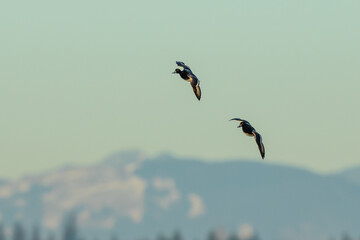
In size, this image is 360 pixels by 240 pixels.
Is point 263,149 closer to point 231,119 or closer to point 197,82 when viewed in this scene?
point 231,119

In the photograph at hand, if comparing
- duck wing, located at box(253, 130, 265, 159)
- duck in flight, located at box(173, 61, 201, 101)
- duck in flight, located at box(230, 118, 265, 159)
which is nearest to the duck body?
duck in flight, located at box(230, 118, 265, 159)

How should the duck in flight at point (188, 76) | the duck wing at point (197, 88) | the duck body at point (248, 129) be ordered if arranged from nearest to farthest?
the duck body at point (248, 129), the duck in flight at point (188, 76), the duck wing at point (197, 88)

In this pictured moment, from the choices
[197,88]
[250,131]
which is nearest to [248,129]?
[250,131]

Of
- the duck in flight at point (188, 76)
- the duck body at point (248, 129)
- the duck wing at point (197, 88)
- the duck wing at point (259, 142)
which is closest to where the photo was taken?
the duck wing at point (259, 142)

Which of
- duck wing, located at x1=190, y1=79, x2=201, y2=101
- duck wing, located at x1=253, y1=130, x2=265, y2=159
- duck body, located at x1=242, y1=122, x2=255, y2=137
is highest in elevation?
duck wing, located at x1=190, y1=79, x2=201, y2=101

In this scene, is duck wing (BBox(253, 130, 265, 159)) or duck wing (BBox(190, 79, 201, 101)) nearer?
duck wing (BBox(253, 130, 265, 159))

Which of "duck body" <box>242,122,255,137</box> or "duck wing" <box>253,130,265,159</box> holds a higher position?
"duck body" <box>242,122,255,137</box>

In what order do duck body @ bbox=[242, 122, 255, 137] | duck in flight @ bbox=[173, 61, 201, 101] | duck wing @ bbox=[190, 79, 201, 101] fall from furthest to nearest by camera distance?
duck wing @ bbox=[190, 79, 201, 101] < duck in flight @ bbox=[173, 61, 201, 101] < duck body @ bbox=[242, 122, 255, 137]

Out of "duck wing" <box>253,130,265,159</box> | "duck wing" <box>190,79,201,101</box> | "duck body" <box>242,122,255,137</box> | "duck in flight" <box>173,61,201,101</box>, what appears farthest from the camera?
"duck wing" <box>190,79,201,101</box>

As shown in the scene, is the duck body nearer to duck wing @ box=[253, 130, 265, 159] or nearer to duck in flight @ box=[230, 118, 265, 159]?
duck in flight @ box=[230, 118, 265, 159]

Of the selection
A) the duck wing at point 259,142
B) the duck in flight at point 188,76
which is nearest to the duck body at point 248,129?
the duck wing at point 259,142

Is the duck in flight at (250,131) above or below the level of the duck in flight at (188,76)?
below

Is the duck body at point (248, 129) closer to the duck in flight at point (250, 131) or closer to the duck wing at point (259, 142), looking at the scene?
the duck in flight at point (250, 131)

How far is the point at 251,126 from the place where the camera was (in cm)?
6197
